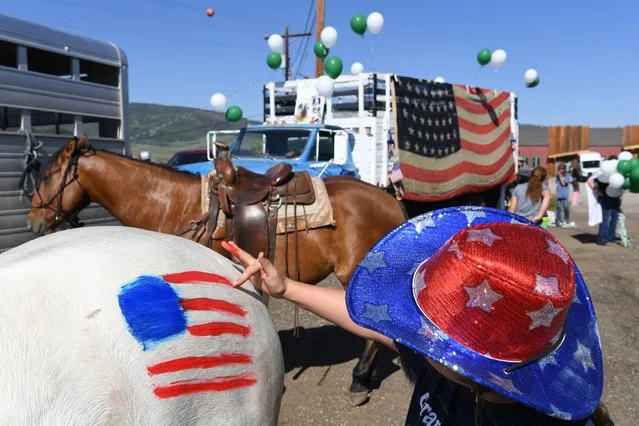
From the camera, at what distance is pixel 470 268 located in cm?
89

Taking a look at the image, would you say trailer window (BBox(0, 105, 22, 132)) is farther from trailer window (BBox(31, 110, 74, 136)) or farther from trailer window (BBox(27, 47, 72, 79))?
trailer window (BBox(27, 47, 72, 79))

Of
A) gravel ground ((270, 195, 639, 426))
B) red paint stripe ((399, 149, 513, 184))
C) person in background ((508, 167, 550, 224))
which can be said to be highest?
red paint stripe ((399, 149, 513, 184))

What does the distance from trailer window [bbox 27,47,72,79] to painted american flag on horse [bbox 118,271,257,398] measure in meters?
5.65

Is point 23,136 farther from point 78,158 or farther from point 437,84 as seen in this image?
point 437,84

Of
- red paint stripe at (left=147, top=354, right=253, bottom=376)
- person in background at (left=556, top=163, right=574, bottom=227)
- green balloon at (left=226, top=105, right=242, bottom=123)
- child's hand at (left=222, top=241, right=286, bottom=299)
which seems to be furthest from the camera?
person in background at (left=556, top=163, right=574, bottom=227)

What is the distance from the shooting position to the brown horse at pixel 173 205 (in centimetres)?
357

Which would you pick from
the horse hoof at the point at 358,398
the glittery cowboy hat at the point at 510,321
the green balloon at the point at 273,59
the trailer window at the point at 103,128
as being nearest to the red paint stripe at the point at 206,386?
the glittery cowboy hat at the point at 510,321

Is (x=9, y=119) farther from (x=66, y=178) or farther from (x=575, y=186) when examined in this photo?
(x=575, y=186)

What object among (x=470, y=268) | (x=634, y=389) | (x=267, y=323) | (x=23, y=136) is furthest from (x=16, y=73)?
(x=634, y=389)

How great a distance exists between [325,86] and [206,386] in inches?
291

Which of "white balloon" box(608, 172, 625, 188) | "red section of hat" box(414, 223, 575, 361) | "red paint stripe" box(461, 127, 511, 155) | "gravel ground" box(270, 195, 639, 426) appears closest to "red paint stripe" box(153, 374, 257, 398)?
"red section of hat" box(414, 223, 575, 361)

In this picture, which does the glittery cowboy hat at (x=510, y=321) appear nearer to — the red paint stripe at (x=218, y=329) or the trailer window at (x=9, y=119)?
the red paint stripe at (x=218, y=329)

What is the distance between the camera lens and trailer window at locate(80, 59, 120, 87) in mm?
6328

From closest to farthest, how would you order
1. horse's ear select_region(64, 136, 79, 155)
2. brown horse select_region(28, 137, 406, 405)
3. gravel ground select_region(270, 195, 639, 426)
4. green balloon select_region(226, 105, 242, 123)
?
gravel ground select_region(270, 195, 639, 426), brown horse select_region(28, 137, 406, 405), horse's ear select_region(64, 136, 79, 155), green balloon select_region(226, 105, 242, 123)
